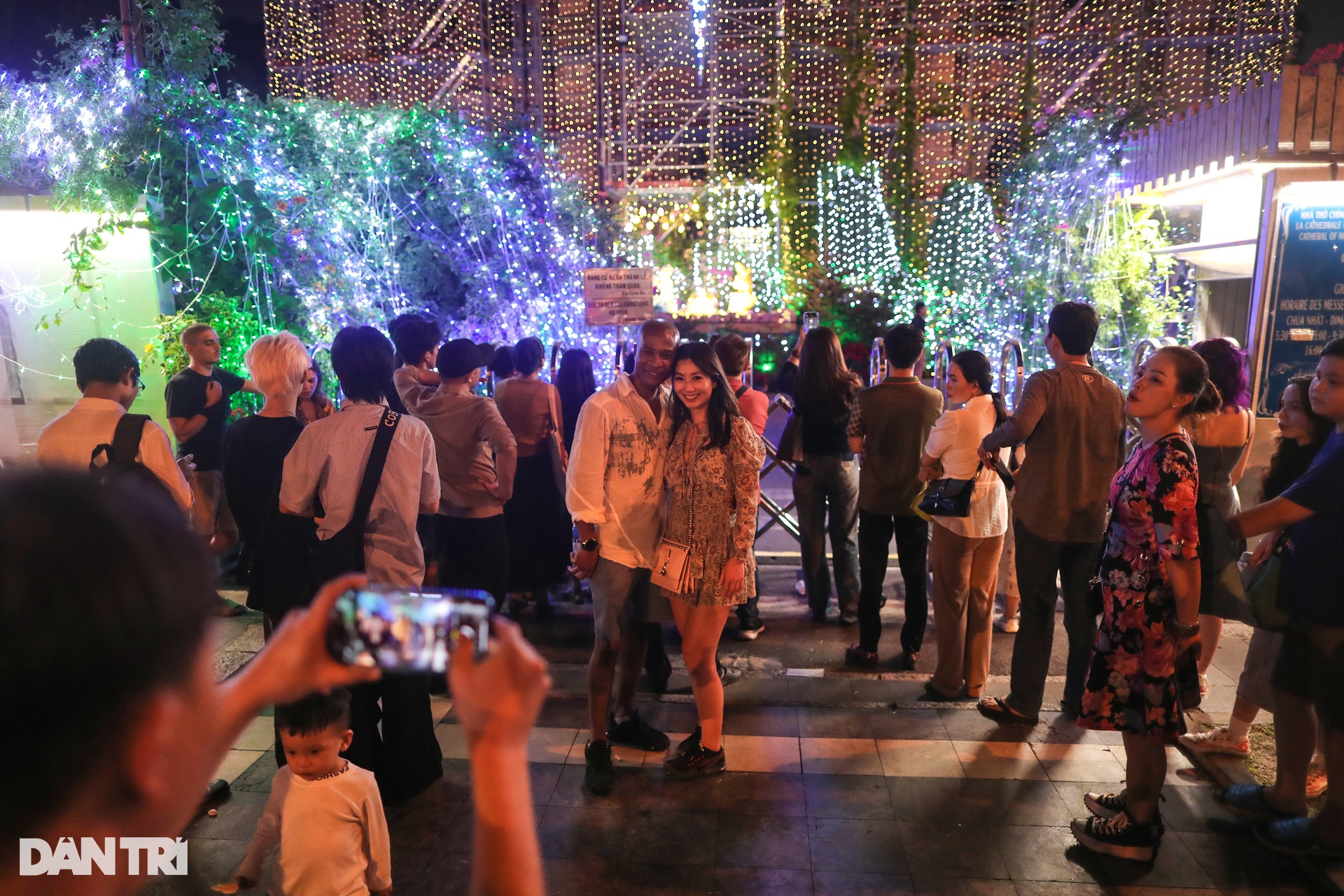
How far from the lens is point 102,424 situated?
331 centimetres

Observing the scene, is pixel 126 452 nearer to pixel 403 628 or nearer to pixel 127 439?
pixel 127 439

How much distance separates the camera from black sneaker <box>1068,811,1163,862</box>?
305cm

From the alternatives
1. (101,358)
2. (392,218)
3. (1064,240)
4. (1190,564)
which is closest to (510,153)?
(392,218)

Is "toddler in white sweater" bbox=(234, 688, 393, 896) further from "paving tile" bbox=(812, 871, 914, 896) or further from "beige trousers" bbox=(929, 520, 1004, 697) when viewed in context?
"beige trousers" bbox=(929, 520, 1004, 697)

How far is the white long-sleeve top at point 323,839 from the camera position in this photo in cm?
224

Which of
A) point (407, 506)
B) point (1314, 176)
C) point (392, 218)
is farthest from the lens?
point (392, 218)

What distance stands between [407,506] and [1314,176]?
6277 millimetres

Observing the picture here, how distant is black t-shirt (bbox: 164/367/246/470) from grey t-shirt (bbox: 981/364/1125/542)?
4.85 meters

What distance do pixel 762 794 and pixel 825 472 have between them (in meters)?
2.48

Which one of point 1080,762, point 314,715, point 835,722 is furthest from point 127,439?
point 1080,762

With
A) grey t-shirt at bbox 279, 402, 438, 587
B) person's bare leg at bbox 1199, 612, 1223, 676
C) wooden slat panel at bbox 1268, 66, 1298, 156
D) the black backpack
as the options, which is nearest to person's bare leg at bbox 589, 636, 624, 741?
grey t-shirt at bbox 279, 402, 438, 587

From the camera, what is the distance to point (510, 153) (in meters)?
12.6

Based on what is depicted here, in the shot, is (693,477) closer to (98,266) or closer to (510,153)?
(98,266)

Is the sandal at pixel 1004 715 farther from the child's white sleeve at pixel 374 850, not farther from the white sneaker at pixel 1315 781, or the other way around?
the child's white sleeve at pixel 374 850
